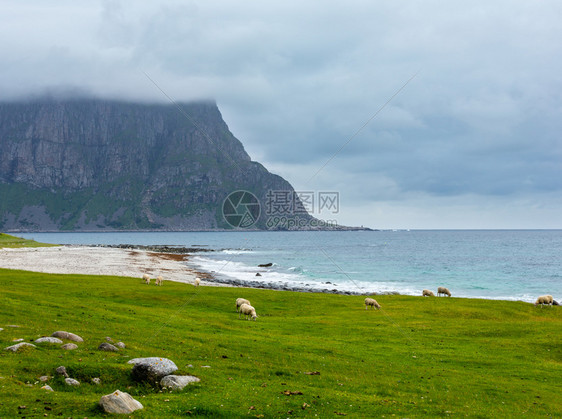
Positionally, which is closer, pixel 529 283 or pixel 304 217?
pixel 304 217

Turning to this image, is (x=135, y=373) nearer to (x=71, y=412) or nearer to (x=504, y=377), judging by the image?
(x=71, y=412)

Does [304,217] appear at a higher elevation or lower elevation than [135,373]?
higher

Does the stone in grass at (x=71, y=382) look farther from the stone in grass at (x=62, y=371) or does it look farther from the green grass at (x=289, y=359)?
the stone in grass at (x=62, y=371)

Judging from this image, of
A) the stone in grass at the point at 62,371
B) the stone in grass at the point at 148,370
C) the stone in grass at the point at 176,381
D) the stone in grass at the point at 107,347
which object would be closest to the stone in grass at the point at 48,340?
the stone in grass at the point at 107,347

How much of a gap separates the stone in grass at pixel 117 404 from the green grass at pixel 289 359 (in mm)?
→ 282

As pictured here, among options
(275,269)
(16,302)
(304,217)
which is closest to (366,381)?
(16,302)

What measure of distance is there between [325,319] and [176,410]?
96.7 ft

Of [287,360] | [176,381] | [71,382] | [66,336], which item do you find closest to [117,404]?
[176,381]

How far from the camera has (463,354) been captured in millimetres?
28953

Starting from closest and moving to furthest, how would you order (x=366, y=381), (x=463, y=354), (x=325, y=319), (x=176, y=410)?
1. (x=176, y=410)
2. (x=366, y=381)
3. (x=463, y=354)
4. (x=325, y=319)

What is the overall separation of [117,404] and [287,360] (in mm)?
11906

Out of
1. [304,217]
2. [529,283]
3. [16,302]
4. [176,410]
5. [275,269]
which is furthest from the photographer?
[275,269]

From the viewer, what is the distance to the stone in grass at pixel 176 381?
16.6 metres

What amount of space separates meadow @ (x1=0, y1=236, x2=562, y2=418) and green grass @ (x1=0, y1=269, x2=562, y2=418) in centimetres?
7
